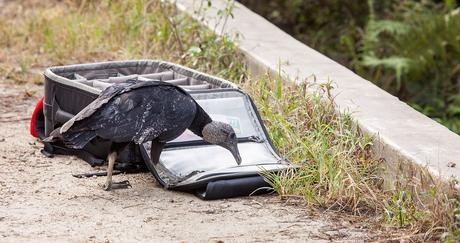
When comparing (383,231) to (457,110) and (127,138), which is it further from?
(457,110)

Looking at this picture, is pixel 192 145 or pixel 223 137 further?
pixel 192 145

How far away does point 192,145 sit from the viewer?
4949 mm

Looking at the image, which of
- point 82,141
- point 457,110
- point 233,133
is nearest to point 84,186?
point 82,141

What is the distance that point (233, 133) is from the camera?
184 inches

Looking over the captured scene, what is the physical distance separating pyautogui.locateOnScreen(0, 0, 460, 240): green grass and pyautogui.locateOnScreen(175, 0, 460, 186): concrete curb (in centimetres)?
9

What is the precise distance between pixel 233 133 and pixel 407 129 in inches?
36.9

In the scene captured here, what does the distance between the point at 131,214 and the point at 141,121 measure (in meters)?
0.46

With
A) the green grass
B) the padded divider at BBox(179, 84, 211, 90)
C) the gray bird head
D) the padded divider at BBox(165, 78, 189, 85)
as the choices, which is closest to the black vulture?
the gray bird head

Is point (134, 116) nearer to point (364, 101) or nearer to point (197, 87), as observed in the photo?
point (197, 87)

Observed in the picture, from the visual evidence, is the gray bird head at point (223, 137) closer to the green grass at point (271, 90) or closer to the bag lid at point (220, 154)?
the bag lid at point (220, 154)

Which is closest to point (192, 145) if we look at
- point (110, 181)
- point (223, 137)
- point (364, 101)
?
point (223, 137)

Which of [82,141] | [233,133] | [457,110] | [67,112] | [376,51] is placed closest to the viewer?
[82,141]

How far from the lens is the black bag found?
4.57m

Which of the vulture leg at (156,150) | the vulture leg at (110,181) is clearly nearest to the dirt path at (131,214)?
the vulture leg at (110,181)
